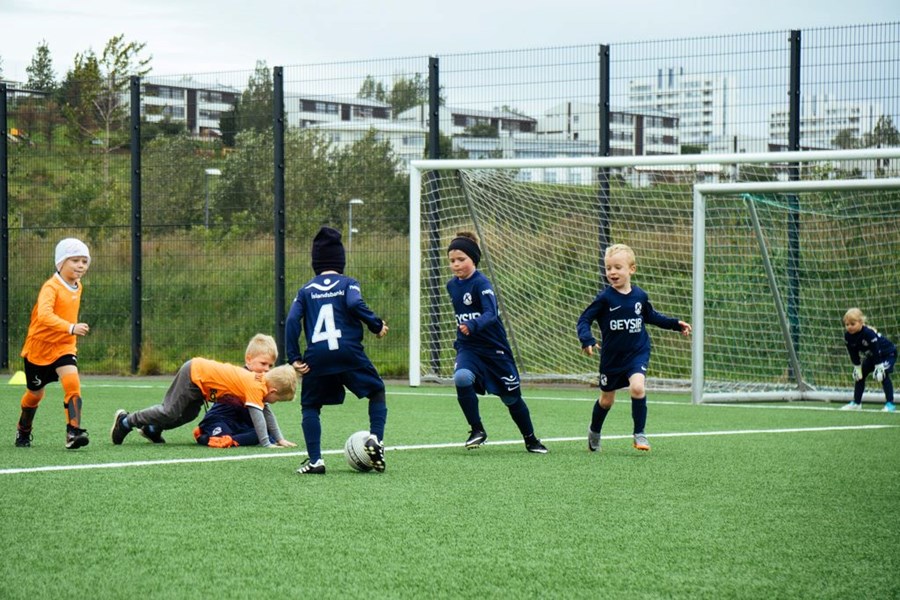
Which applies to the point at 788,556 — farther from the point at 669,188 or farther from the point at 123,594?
the point at 669,188

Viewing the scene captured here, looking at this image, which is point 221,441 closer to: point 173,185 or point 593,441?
point 593,441

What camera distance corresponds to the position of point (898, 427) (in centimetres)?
993

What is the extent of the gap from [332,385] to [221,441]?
155cm

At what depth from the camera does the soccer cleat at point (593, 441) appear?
800cm

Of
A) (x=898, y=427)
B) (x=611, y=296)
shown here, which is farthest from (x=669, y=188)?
(x=611, y=296)

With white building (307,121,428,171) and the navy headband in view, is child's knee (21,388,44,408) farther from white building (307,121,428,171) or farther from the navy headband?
white building (307,121,428,171)

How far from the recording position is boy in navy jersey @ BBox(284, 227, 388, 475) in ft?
22.0

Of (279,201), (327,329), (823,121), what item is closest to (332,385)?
(327,329)

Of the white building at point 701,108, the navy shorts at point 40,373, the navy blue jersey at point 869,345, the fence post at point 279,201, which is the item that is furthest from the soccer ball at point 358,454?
the fence post at point 279,201

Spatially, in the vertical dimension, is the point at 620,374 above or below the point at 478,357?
below

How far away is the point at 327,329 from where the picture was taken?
22.3ft

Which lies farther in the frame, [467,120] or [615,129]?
[467,120]

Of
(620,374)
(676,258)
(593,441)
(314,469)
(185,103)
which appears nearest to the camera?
(314,469)

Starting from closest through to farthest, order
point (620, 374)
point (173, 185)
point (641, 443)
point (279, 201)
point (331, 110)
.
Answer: point (641, 443), point (620, 374), point (279, 201), point (331, 110), point (173, 185)
